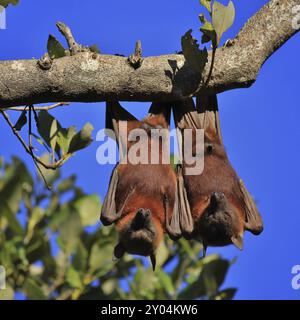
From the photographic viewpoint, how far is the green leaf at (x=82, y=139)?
5895 millimetres

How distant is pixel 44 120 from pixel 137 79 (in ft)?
3.33

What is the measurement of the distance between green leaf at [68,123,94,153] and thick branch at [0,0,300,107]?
472 millimetres

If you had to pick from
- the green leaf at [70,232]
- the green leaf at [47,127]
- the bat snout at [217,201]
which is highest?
the green leaf at [47,127]

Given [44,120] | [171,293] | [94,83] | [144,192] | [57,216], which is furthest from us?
[57,216]

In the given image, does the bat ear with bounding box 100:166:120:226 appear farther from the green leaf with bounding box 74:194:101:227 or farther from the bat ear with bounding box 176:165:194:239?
the green leaf with bounding box 74:194:101:227

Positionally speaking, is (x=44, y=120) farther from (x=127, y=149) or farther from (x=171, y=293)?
(x=171, y=293)

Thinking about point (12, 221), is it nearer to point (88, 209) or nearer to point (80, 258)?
point (80, 258)

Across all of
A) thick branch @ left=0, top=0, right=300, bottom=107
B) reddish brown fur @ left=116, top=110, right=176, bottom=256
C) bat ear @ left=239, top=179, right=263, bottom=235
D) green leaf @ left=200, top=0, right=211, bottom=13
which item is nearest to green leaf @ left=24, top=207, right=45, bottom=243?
reddish brown fur @ left=116, top=110, right=176, bottom=256

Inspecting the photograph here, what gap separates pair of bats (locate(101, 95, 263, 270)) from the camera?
6664 mm

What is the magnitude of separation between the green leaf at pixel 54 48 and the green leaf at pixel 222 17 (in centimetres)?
127

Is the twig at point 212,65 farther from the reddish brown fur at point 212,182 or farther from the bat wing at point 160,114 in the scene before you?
the reddish brown fur at point 212,182

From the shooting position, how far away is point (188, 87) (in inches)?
215

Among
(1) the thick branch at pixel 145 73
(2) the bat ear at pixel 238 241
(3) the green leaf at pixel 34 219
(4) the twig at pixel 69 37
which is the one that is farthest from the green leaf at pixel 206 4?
(3) the green leaf at pixel 34 219
